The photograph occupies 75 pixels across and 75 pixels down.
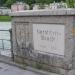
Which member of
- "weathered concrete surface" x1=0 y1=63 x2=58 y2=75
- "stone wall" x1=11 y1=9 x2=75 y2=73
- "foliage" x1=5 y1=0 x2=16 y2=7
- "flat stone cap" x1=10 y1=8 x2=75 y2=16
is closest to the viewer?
"flat stone cap" x1=10 y1=8 x2=75 y2=16

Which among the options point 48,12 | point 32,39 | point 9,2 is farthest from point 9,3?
point 48,12

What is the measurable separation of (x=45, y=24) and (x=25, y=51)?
1.30 m

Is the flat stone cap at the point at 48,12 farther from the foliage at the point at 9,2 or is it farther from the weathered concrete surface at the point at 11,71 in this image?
the foliage at the point at 9,2

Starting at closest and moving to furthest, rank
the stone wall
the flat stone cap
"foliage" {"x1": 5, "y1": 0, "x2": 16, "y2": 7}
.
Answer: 1. the flat stone cap
2. the stone wall
3. "foliage" {"x1": 5, "y1": 0, "x2": 16, "y2": 7}

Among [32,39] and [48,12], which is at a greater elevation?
[48,12]

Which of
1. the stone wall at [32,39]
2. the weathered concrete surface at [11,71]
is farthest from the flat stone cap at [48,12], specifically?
the weathered concrete surface at [11,71]

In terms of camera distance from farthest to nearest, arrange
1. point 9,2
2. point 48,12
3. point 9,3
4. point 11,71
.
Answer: point 9,3, point 9,2, point 11,71, point 48,12

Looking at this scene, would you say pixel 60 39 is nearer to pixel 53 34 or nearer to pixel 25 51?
pixel 53 34

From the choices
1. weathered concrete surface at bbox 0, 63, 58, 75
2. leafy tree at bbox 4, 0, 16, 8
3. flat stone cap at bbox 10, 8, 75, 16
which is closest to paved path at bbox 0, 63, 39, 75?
weathered concrete surface at bbox 0, 63, 58, 75

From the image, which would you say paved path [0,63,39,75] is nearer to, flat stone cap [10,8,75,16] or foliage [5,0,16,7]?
flat stone cap [10,8,75,16]

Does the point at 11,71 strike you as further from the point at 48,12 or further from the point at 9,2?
the point at 9,2

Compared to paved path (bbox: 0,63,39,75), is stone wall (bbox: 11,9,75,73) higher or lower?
higher

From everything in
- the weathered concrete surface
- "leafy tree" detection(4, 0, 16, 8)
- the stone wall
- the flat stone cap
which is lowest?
"leafy tree" detection(4, 0, 16, 8)

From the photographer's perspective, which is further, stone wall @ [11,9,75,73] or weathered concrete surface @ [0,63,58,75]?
weathered concrete surface @ [0,63,58,75]
